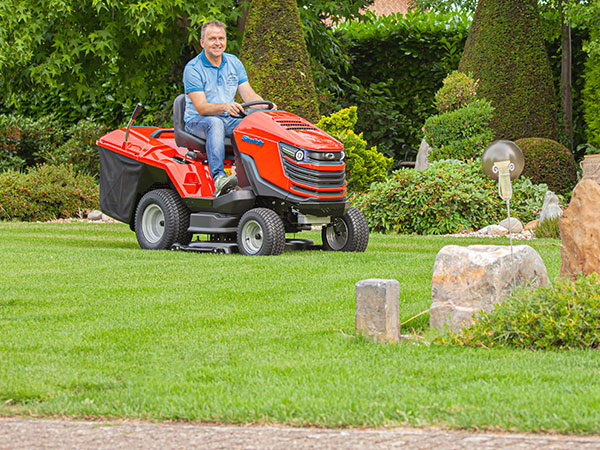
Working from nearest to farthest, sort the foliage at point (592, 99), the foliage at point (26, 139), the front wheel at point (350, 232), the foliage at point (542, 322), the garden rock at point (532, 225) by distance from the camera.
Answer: the foliage at point (542, 322), the front wheel at point (350, 232), the garden rock at point (532, 225), the foliage at point (592, 99), the foliage at point (26, 139)

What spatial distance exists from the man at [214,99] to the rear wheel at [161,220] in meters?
0.57

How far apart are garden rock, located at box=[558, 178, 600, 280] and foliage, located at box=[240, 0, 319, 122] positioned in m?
8.34

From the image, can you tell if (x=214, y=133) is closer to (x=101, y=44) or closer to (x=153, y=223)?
(x=153, y=223)

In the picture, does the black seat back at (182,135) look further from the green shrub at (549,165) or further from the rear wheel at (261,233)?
the green shrub at (549,165)

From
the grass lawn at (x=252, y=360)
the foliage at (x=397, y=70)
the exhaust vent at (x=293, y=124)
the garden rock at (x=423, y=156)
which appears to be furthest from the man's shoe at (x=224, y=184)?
the foliage at (x=397, y=70)

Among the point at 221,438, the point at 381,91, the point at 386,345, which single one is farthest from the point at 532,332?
the point at 381,91

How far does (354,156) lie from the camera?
13367mm

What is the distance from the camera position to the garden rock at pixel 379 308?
4.63 meters

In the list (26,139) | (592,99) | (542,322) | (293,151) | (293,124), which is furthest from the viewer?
(26,139)

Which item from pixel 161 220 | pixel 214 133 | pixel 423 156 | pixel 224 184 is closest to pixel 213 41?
pixel 214 133

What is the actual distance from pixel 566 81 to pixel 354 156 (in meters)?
5.04

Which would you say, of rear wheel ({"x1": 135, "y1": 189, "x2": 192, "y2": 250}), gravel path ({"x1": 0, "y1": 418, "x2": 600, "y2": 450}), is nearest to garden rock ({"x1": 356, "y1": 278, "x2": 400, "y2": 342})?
gravel path ({"x1": 0, "y1": 418, "x2": 600, "y2": 450})

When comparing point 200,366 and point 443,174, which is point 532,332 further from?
point 443,174

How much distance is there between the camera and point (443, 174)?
39.2 ft
